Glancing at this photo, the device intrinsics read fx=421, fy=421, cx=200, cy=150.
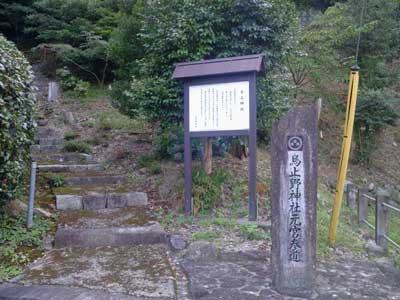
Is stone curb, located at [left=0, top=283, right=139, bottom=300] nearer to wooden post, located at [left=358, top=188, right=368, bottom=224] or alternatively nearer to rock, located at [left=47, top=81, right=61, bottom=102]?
wooden post, located at [left=358, top=188, right=368, bottom=224]

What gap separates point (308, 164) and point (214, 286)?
1.52 metres

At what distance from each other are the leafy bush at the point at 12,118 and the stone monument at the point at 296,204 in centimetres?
301

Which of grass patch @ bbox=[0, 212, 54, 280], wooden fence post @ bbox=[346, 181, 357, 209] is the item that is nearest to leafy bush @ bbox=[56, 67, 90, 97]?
grass patch @ bbox=[0, 212, 54, 280]

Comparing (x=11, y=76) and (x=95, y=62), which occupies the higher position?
(x=95, y=62)

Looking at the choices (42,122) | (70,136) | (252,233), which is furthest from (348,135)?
(42,122)

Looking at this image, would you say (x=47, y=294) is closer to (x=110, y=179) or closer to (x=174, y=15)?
(x=110, y=179)

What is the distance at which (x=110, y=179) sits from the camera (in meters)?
7.47

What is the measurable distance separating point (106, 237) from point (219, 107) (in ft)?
7.93

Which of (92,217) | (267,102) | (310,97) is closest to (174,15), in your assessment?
(267,102)

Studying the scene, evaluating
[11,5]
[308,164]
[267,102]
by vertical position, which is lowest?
[308,164]

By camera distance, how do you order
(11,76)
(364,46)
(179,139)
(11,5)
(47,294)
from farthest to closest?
(11,5)
(364,46)
(179,139)
(11,76)
(47,294)

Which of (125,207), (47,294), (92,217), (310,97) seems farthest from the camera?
(310,97)

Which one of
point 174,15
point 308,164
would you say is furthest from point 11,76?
point 308,164

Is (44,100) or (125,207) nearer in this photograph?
(125,207)
